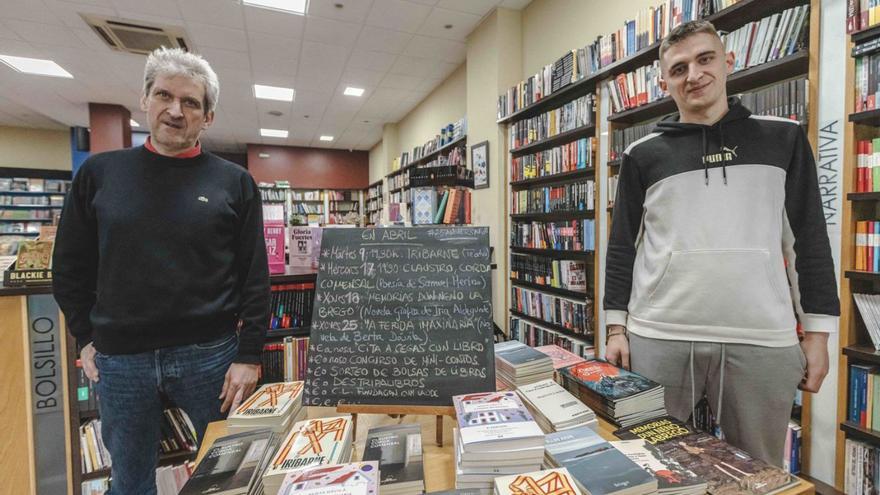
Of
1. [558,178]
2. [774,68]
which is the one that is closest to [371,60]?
[558,178]

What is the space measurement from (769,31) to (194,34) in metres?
4.91

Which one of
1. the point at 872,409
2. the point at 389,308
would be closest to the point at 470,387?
the point at 389,308

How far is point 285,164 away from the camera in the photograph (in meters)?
9.95

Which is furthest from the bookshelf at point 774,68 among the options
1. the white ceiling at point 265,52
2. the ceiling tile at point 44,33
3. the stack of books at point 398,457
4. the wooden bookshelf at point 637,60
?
the ceiling tile at point 44,33

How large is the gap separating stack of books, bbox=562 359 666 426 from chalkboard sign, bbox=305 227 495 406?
27 centimetres

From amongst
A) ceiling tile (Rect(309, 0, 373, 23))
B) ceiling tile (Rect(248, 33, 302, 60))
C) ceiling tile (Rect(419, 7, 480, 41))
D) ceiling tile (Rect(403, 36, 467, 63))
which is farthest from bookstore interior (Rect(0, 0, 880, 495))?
ceiling tile (Rect(248, 33, 302, 60))

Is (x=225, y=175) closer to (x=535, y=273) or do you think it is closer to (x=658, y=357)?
(x=658, y=357)

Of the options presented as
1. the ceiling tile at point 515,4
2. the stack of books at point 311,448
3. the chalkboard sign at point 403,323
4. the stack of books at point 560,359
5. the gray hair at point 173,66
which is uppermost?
the ceiling tile at point 515,4

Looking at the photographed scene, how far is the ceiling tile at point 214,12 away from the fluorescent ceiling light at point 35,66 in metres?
2.66

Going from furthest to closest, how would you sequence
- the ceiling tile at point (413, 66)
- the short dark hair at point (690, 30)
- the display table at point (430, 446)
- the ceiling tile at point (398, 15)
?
the ceiling tile at point (413, 66) < the ceiling tile at point (398, 15) < the short dark hair at point (690, 30) < the display table at point (430, 446)

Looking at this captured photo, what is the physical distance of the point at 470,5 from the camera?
3.79 metres

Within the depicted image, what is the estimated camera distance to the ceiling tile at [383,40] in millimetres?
4242

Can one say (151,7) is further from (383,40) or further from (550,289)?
(550,289)

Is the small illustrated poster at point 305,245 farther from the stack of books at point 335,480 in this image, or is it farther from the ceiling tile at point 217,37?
the ceiling tile at point 217,37
